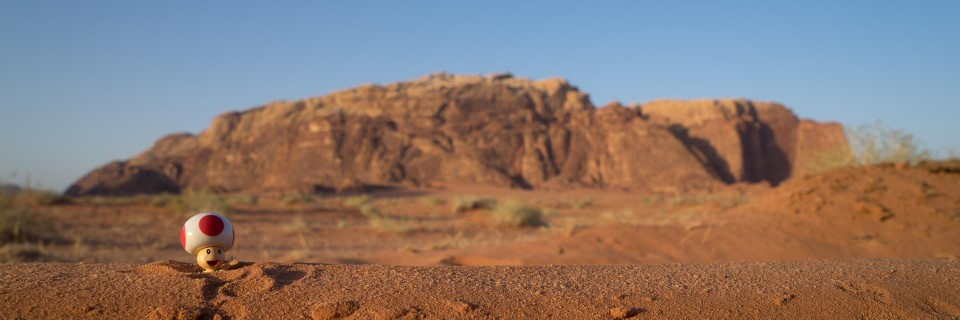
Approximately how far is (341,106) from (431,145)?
1273 cm

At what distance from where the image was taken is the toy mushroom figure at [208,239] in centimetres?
407

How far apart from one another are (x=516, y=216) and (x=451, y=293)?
14960 mm

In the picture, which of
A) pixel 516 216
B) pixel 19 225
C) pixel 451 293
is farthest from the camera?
pixel 516 216

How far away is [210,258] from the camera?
4.14 m

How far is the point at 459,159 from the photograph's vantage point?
52.0 metres

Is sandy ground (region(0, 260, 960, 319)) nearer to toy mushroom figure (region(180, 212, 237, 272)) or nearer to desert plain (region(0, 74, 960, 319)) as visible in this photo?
desert plain (region(0, 74, 960, 319))

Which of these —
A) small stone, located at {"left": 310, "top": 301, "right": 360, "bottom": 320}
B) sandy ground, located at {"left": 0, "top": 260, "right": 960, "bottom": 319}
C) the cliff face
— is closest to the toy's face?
sandy ground, located at {"left": 0, "top": 260, "right": 960, "bottom": 319}

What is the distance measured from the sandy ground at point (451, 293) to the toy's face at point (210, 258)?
131mm

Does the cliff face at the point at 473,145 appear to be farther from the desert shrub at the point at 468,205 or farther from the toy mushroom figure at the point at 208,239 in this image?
the toy mushroom figure at the point at 208,239

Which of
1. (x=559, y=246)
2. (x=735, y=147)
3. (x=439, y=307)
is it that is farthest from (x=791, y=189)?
(x=735, y=147)

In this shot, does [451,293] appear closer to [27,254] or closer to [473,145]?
[27,254]

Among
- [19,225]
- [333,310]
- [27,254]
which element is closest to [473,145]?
[19,225]

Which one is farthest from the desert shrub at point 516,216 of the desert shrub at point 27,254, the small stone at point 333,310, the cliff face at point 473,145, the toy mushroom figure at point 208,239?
the cliff face at point 473,145

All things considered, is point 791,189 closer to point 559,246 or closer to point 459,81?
point 559,246
